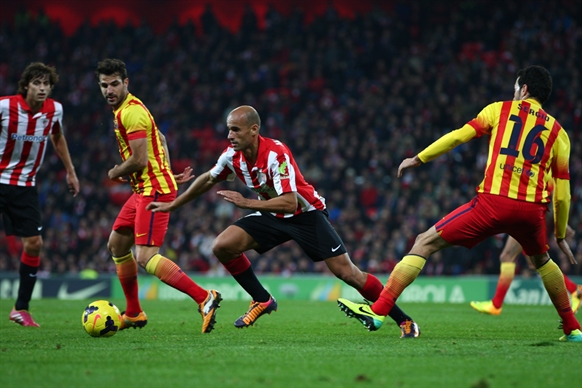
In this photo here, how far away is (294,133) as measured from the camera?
21953 millimetres

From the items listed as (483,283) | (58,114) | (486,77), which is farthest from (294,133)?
(58,114)

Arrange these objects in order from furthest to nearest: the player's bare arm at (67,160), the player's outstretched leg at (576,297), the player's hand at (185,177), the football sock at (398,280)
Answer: the player's outstretched leg at (576,297), the player's bare arm at (67,160), the player's hand at (185,177), the football sock at (398,280)

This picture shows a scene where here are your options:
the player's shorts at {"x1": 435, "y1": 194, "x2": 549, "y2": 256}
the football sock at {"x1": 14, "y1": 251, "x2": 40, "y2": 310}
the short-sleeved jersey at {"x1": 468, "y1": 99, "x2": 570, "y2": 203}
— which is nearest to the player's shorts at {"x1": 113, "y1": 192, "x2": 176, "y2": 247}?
the football sock at {"x1": 14, "y1": 251, "x2": 40, "y2": 310}

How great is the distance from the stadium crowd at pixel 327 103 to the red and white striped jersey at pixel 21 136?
10.7 meters

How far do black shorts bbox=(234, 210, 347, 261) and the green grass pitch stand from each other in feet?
2.65

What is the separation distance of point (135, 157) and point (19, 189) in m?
1.87

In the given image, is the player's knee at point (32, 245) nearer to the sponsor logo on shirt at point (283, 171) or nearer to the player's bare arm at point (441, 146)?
the sponsor logo on shirt at point (283, 171)

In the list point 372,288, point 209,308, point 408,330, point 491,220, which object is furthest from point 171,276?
point 491,220

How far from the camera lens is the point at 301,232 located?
7121mm

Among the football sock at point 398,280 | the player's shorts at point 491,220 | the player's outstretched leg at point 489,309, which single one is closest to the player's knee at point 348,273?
the football sock at point 398,280

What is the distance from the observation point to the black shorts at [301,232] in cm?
704

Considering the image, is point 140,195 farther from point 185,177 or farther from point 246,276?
point 246,276

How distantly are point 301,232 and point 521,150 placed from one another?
6.80ft

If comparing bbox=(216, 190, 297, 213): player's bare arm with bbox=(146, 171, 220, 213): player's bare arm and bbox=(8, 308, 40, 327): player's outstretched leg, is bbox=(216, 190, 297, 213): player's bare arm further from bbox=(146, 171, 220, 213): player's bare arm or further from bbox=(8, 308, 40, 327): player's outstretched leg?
bbox=(8, 308, 40, 327): player's outstretched leg
